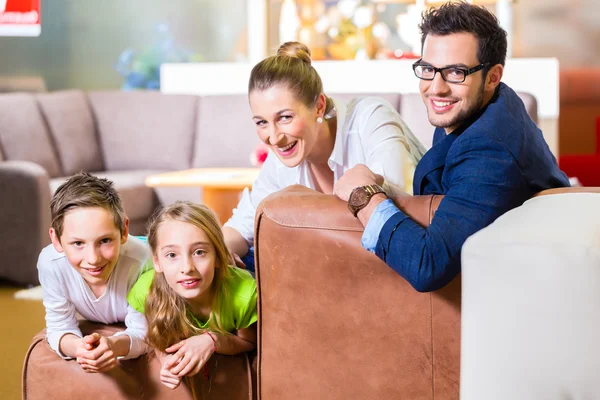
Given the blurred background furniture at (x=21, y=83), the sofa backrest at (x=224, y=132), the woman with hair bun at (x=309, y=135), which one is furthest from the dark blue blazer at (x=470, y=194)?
the blurred background furniture at (x=21, y=83)

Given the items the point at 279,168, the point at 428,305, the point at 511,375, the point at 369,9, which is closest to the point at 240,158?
the point at 369,9

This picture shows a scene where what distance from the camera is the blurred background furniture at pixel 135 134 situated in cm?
450

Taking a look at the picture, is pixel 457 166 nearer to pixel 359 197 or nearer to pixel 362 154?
pixel 359 197

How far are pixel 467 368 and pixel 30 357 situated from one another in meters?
1.07

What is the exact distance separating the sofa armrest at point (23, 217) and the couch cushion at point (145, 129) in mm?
1222

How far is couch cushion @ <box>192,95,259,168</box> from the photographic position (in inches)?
191

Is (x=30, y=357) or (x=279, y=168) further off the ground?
(x=279, y=168)

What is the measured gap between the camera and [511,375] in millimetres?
1214

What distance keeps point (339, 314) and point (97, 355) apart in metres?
0.55

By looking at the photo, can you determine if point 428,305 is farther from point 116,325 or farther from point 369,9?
point 369,9

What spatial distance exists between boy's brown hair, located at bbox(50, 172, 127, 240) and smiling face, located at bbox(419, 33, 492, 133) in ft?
2.51

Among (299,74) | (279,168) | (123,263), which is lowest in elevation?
(123,263)

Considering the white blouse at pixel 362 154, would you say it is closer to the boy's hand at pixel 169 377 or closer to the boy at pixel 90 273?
the boy at pixel 90 273

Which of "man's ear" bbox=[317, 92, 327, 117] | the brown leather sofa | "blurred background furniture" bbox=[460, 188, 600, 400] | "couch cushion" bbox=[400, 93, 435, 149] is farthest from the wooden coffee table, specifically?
the brown leather sofa
